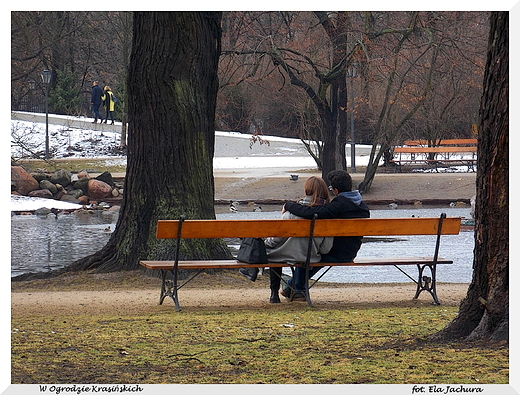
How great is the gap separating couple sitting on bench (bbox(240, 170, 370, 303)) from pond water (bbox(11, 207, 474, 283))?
10.3ft

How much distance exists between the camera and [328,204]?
25.7 ft

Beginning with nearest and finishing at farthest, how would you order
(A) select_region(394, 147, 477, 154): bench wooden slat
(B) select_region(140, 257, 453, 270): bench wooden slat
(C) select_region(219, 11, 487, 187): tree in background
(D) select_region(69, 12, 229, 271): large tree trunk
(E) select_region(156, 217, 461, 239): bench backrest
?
(E) select_region(156, 217, 461, 239): bench backrest
(B) select_region(140, 257, 453, 270): bench wooden slat
(D) select_region(69, 12, 229, 271): large tree trunk
(C) select_region(219, 11, 487, 187): tree in background
(A) select_region(394, 147, 477, 154): bench wooden slat

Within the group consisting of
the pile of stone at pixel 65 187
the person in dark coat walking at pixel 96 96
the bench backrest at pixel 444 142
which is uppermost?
the person in dark coat walking at pixel 96 96

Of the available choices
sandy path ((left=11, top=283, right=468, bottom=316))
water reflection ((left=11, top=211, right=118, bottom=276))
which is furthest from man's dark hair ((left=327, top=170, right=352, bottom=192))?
water reflection ((left=11, top=211, right=118, bottom=276))

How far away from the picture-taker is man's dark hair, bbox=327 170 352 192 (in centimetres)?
782

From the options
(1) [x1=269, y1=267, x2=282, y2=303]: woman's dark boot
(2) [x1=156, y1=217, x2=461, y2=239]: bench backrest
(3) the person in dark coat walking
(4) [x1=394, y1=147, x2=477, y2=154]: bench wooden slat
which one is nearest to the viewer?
(2) [x1=156, y1=217, x2=461, y2=239]: bench backrest

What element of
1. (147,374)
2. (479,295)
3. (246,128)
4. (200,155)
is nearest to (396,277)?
(200,155)

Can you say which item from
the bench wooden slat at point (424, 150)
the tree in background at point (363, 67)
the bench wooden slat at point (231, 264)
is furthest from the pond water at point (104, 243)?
the bench wooden slat at point (424, 150)

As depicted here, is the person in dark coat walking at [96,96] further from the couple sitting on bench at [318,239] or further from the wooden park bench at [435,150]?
the couple sitting on bench at [318,239]

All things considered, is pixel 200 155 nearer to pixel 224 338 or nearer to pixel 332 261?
pixel 332 261

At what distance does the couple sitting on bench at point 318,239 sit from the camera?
781cm

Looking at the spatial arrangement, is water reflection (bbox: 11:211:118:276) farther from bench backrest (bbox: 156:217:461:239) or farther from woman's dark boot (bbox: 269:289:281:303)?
bench backrest (bbox: 156:217:461:239)

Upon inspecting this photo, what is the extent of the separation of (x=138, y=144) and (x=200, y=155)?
76 centimetres

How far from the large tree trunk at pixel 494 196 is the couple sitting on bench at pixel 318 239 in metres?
2.32
